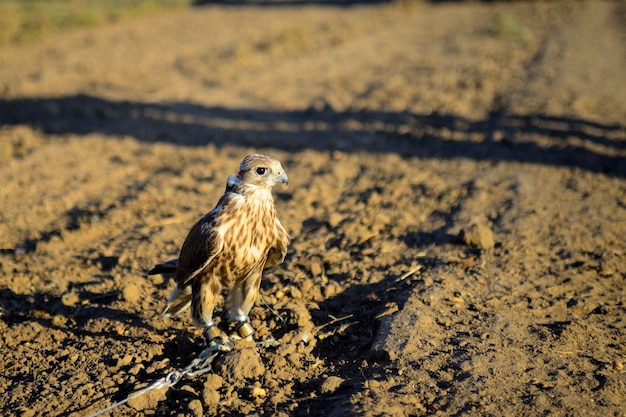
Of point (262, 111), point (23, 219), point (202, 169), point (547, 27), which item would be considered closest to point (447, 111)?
point (262, 111)

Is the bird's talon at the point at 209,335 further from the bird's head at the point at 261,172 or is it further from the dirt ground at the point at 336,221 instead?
the bird's head at the point at 261,172

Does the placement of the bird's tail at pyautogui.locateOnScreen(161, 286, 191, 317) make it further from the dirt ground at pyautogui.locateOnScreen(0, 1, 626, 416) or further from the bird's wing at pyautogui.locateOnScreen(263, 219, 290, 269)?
the bird's wing at pyautogui.locateOnScreen(263, 219, 290, 269)

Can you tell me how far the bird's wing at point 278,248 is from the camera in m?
4.65

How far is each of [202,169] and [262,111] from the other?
2433 millimetres

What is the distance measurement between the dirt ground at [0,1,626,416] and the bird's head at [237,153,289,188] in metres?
1.18

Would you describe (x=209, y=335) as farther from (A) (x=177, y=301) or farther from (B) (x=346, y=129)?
(B) (x=346, y=129)

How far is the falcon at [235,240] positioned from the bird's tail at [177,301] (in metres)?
0.07

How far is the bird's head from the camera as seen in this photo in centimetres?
440

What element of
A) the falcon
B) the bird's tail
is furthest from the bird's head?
the bird's tail

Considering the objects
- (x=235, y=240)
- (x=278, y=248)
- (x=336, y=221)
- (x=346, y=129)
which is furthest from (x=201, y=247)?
(x=346, y=129)

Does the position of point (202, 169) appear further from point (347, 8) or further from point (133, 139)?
Result: point (347, 8)

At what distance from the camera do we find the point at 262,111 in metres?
10.5

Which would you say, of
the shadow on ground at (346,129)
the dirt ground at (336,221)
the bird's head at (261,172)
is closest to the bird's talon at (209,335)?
the dirt ground at (336,221)

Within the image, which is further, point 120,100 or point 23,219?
point 120,100
